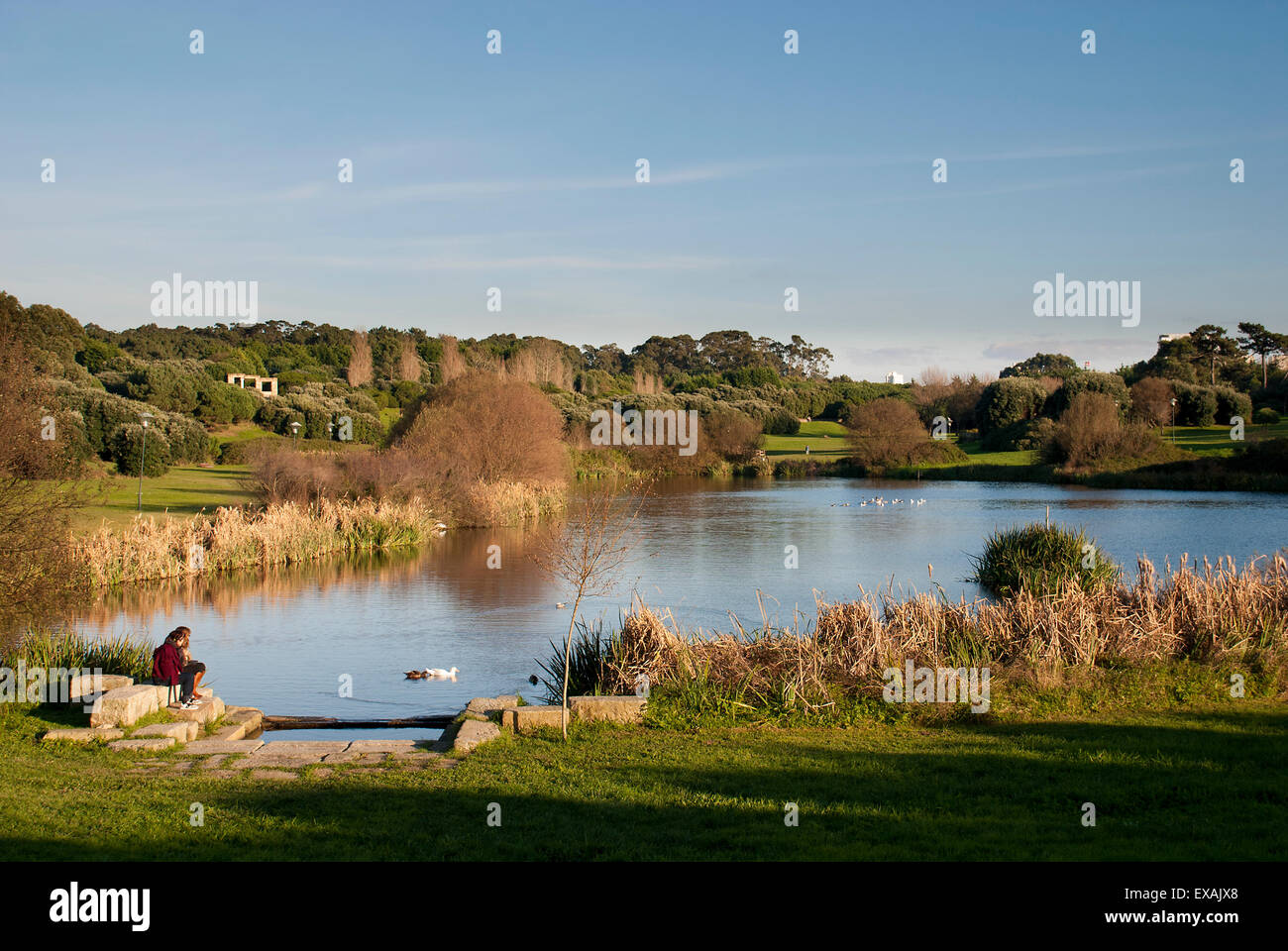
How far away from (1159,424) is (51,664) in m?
69.3

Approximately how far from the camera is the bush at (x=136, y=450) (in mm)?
41156

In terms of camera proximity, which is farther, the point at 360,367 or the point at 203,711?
the point at 360,367

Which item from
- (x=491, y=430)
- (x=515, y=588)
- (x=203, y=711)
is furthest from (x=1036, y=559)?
(x=491, y=430)

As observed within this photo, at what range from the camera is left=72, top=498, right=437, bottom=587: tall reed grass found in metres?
23.1

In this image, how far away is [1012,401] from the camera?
76625mm

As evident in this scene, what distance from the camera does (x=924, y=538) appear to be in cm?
3281

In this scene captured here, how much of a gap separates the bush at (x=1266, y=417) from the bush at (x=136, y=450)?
62.6 meters

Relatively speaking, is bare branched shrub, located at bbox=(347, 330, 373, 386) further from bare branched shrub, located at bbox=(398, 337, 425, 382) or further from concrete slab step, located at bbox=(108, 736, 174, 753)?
concrete slab step, located at bbox=(108, 736, 174, 753)

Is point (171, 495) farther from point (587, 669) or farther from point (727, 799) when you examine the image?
point (727, 799)

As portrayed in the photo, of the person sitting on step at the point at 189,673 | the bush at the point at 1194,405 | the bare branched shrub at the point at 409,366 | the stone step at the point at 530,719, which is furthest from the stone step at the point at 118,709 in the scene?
the bare branched shrub at the point at 409,366

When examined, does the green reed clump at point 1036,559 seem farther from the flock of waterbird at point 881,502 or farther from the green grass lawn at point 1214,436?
the green grass lawn at point 1214,436

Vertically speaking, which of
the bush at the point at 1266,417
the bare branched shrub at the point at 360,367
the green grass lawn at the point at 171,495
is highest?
the bare branched shrub at the point at 360,367

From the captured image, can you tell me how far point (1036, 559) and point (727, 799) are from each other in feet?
54.5

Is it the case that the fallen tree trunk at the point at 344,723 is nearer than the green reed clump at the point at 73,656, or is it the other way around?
the fallen tree trunk at the point at 344,723
